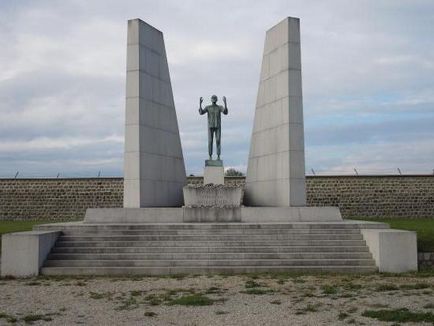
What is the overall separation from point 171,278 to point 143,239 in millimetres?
1956

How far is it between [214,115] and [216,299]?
32.8ft

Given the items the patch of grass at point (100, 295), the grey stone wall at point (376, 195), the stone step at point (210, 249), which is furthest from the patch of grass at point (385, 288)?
the grey stone wall at point (376, 195)

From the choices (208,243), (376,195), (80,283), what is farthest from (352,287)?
(376,195)

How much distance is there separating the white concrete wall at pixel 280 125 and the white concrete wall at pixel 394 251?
3905 millimetres

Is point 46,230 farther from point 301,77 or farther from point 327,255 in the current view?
point 301,77

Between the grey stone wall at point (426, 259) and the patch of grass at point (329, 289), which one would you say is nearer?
the patch of grass at point (329, 289)

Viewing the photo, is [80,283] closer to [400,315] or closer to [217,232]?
[217,232]

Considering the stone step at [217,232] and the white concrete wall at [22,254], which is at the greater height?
the stone step at [217,232]

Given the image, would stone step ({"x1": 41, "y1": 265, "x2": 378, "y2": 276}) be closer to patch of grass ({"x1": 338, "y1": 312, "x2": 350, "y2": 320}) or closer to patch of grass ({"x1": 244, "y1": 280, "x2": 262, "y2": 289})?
patch of grass ({"x1": 244, "y1": 280, "x2": 262, "y2": 289})

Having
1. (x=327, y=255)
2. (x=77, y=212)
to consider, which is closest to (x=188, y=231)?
(x=327, y=255)

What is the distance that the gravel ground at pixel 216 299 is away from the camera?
6.29m

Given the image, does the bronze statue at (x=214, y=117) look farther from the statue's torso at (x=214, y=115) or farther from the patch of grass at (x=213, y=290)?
the patch of grass at (x=213, y=290)

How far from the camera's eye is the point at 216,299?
746 centimetres

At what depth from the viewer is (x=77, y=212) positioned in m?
26.6
